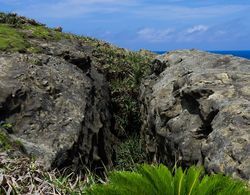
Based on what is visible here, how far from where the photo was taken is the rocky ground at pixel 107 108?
33.3 feet

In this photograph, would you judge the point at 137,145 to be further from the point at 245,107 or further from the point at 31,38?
the point at 245,107

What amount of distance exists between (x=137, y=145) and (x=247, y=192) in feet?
37.0

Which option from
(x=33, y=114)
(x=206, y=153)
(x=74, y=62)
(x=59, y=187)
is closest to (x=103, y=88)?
(x=74, y=62)

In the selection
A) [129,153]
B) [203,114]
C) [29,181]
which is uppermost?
[203,114]

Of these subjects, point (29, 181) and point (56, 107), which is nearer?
point (29, 181)

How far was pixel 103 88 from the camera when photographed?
18656 millimetres

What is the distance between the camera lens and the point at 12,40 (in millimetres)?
17250

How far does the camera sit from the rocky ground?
33.3 feet

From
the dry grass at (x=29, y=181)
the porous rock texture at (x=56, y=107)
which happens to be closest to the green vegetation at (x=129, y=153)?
the porous rock texture at (x=56, y=107)

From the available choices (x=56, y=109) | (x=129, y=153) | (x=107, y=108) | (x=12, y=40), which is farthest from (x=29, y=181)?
(x=107, y=108)

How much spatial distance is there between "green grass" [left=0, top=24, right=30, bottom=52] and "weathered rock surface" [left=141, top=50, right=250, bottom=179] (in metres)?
4.21

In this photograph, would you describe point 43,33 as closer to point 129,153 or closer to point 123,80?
point 123,80

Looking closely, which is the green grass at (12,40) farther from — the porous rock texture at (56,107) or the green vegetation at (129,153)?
the green vegetation at (129,153)

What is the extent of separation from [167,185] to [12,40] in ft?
41.1
